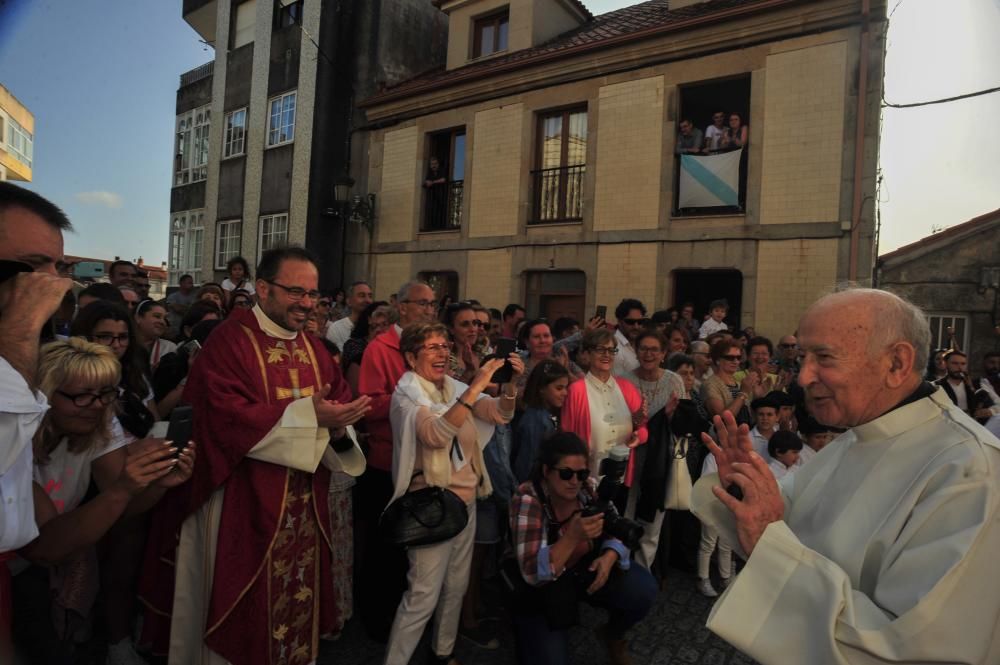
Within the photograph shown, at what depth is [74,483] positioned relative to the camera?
2.36 m

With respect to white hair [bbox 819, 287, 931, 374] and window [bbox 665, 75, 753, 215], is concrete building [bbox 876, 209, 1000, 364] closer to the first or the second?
window [bbox 665, 75, 753, 215]

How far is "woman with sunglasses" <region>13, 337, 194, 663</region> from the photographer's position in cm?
195

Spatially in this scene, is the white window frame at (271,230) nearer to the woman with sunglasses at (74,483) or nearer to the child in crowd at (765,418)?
the child in crowd at (765,418)

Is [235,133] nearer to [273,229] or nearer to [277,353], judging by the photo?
[273,229]

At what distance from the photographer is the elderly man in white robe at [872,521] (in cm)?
132

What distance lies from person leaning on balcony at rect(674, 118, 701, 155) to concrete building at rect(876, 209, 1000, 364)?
4.86m

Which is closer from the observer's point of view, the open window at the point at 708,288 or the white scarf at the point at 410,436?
the white scarf at the point at 410,436

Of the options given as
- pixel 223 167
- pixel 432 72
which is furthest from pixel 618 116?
→ pixel 223 167

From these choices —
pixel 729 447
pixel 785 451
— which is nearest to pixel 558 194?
pixel 785 451

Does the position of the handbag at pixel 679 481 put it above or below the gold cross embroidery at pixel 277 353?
below

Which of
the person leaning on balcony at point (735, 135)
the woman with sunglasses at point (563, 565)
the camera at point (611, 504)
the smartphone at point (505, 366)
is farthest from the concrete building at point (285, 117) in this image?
the camera at point (611, 504)

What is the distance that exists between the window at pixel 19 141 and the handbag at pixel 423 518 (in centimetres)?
3520

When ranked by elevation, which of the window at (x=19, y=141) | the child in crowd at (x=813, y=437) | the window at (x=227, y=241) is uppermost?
the window at (x=19, y=141)

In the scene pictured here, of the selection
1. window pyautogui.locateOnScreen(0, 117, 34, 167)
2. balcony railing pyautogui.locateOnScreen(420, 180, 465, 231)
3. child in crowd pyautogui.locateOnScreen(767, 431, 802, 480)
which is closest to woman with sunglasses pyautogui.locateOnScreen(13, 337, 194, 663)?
child in crowd pyautogui.locateOnScreen(767, 431, 802, 480)
